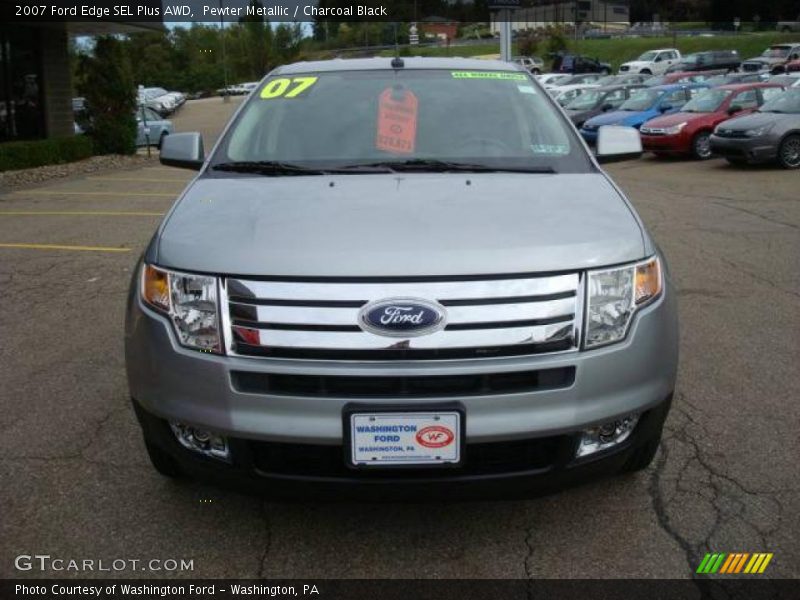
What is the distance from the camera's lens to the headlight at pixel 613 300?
254 centimetres

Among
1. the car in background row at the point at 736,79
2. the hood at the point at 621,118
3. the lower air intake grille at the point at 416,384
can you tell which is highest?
the car in background row at the point at 736,79

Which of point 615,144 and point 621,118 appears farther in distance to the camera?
point 621,118

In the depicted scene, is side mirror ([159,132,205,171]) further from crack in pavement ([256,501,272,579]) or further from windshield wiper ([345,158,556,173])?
crack in pavement ([256,501,272,579])

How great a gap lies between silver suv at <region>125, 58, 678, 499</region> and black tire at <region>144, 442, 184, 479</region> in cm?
24

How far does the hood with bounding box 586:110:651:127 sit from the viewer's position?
18.3 metres

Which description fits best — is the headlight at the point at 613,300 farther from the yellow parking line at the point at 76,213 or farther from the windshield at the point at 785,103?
the windshield at the point at 785,103

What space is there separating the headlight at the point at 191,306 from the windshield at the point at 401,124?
1.01 metres

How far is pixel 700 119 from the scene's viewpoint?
16.5 m

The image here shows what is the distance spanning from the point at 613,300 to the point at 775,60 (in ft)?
150

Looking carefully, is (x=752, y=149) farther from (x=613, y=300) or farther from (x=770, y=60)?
(x=770, y=60)

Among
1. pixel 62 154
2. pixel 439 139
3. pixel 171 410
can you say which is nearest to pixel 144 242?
pixel 439 139

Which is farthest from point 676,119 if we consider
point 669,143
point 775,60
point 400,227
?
point 775,60

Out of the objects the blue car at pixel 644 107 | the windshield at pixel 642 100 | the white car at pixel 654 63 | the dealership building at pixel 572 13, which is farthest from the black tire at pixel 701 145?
the dealership building at pixel 572 13

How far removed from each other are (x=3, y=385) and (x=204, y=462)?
2391 millimetres
